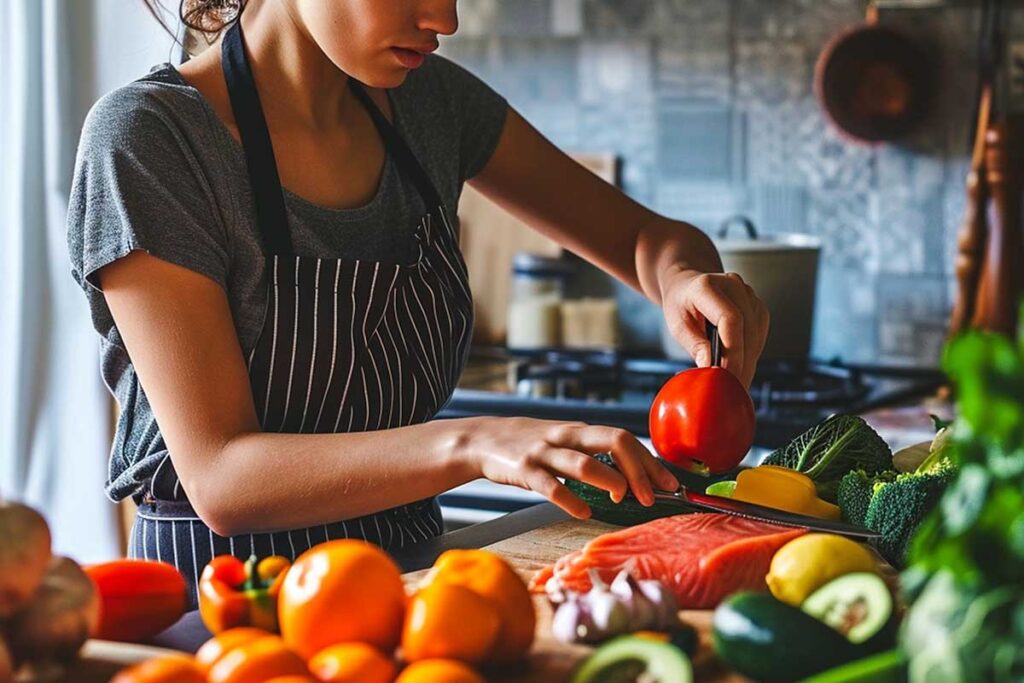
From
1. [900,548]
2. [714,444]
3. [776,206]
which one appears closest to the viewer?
[900,548]

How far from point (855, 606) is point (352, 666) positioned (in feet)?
1.17

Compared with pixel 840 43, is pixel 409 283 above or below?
below

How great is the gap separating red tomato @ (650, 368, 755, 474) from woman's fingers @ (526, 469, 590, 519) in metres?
0.29

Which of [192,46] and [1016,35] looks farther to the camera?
[1016,35]

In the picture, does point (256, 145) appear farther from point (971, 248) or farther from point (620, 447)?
point (971, 248)

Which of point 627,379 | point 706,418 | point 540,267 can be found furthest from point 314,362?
point 540,267

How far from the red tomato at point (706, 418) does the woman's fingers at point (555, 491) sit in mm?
286

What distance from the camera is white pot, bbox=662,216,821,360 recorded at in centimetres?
286

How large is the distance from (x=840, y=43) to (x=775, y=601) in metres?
2.38

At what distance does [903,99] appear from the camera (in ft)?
10.2

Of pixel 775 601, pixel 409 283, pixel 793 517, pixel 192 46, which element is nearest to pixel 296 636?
pixel 775 601

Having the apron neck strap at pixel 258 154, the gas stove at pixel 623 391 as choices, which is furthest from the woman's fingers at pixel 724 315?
the gas stove at pixel 623 391

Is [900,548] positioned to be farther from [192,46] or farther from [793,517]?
[192,46]

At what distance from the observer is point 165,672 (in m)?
0.82
